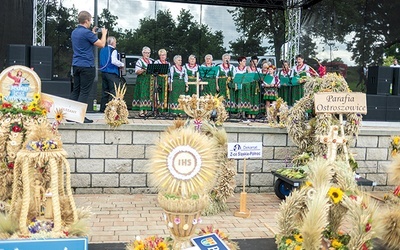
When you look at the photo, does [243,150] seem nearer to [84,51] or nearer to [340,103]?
[340,103]

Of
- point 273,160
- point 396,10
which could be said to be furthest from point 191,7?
point 273,160

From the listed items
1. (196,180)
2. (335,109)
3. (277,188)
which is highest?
(335,109)

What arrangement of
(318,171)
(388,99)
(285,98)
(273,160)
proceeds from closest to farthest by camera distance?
(318,171), (273,160), (388,99), (285,98)

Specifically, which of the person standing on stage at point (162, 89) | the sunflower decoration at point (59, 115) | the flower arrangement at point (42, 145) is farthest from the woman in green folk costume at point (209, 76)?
the flower arrangement at point (42, 145)

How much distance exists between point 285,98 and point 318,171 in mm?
7638

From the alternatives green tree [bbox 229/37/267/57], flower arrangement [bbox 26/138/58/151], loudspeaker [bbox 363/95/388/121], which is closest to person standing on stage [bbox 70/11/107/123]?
flower arrangement [bbox 26/138/58/151]

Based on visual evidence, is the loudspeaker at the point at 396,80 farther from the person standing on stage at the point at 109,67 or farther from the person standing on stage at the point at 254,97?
the person standing on stage at the point at 109,67

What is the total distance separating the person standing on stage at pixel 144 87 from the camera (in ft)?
27.7

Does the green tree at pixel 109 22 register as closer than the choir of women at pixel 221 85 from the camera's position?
No

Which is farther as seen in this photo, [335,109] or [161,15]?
[161,15]

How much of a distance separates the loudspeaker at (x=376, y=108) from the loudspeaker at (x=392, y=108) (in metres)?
0.08

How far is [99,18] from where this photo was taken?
13.1m

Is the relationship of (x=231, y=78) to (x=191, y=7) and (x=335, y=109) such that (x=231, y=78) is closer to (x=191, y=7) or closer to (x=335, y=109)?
(x=335, y=109)

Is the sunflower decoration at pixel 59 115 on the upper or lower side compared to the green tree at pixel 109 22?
lower
